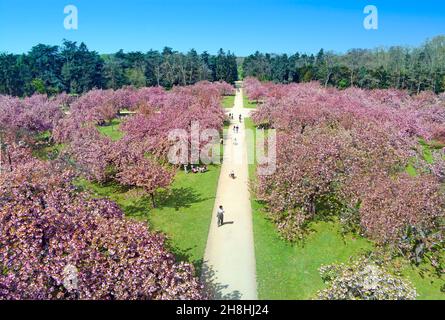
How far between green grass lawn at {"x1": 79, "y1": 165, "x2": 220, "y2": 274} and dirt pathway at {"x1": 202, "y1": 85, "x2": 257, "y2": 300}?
0.62 m

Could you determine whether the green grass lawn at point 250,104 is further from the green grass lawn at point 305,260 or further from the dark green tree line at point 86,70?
the green grass lawn at point 305,260

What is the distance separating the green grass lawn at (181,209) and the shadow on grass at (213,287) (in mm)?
573

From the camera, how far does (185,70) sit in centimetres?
10681

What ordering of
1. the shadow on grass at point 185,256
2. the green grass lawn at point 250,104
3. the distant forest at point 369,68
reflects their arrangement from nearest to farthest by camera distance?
the shadow on grass at point 185,256, the green grass lawn at point 250,104, the distant forest at point 369,68

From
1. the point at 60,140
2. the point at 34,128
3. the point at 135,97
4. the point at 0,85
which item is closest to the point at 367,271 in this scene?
the point at 60,140

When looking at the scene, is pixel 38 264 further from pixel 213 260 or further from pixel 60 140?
pixel 60 140

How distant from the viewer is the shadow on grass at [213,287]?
→ 15.3 meters

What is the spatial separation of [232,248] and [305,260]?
4147mm

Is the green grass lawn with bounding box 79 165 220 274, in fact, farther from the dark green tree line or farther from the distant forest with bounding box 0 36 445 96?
the dark green tree line

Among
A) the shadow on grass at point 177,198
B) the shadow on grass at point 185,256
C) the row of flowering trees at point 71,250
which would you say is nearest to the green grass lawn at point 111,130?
the shadow on grass at point 177,198

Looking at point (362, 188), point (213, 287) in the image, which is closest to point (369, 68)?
point (362, 188)

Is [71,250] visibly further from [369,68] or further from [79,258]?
[369,68]
